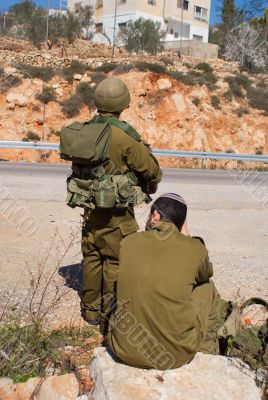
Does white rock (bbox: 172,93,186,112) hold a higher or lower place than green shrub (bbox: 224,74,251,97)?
lower

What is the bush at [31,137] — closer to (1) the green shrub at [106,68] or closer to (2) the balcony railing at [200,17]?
(1) the green shrub at [106,68]

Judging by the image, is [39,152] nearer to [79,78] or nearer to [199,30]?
[79,78]

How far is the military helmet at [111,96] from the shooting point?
11.7 ft

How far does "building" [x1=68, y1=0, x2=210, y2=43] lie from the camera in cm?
4319

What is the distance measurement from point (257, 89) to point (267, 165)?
8.60m

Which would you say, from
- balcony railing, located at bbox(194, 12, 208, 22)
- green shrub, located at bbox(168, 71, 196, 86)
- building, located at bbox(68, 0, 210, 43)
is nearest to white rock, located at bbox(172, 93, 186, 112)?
green shrub, located at bbox(168, 71, 196, 86)

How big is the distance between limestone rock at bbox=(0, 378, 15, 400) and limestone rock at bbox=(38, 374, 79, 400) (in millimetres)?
186

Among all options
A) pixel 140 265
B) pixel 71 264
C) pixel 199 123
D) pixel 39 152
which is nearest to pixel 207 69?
pixel 199 123

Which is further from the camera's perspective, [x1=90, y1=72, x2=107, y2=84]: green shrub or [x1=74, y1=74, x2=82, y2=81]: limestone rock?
[x1=90, y1=72, x2=107, y2=84]: green shrub

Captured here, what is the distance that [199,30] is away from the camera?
4897cm

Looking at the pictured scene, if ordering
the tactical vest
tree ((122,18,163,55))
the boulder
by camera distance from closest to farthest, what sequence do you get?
1. the boulder
2. the tactical vest
3. tree ((122,18,163,55))

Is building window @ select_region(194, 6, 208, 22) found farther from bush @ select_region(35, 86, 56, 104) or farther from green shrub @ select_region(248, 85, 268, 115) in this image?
bush @ select_region(35, 86, 56, 104)

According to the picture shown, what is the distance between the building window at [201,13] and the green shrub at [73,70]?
27982mm

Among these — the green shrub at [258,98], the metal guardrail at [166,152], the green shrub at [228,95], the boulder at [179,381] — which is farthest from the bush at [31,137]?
the boulder at [179,381]
